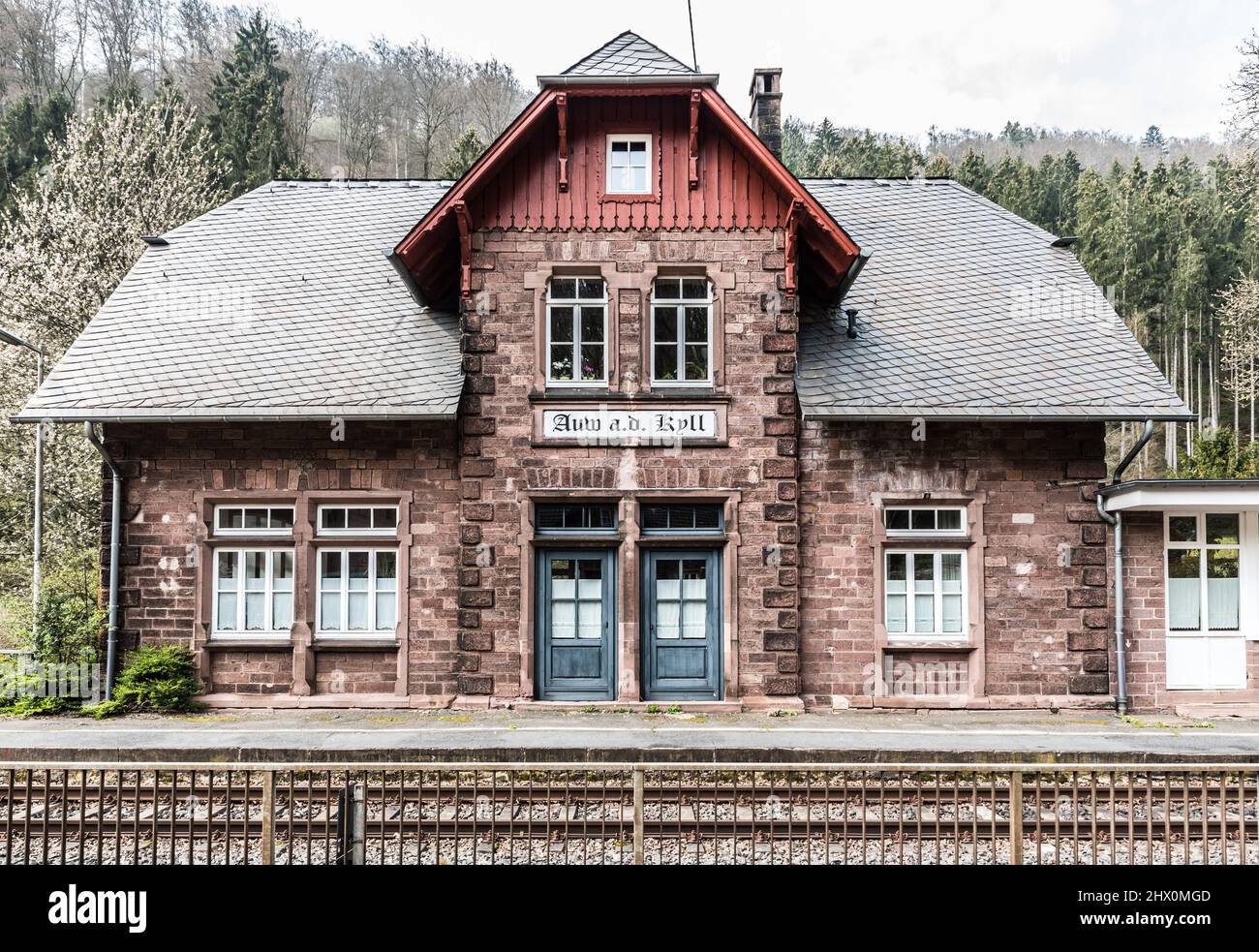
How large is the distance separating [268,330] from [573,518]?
17.9 feet

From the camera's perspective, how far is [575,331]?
583 inches

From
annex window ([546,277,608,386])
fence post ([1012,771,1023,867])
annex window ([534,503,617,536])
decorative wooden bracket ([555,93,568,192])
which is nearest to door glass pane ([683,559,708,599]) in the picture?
annex window ([534,503,617,536])

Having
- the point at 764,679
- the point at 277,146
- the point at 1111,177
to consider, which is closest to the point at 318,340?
the point at 764,679

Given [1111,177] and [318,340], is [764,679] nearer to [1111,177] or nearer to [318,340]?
[318,340]

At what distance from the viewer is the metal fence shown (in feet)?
25.2

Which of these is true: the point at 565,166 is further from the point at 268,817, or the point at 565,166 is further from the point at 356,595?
the point at 268,817

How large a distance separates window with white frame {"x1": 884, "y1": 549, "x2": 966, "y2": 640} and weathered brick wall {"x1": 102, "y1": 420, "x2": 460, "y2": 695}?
5.90 m

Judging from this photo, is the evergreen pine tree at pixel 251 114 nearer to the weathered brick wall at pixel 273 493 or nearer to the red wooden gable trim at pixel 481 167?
the weathered brick wall at pixel 273 493

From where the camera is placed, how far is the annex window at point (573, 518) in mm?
14672

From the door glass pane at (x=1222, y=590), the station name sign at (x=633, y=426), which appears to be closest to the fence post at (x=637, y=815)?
the station name sign at (x=633, y=426)

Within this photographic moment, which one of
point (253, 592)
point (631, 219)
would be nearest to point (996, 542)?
point (631, 219)

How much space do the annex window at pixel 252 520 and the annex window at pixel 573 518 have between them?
3.49 meters

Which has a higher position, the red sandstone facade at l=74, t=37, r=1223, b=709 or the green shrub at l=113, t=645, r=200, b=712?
the red sandstone facade at l=74, t=37, r=1223, b=709

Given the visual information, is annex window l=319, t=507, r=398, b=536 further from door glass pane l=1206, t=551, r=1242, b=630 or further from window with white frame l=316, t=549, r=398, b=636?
door glass pane l=1206, t=551, r=1242, b=630
